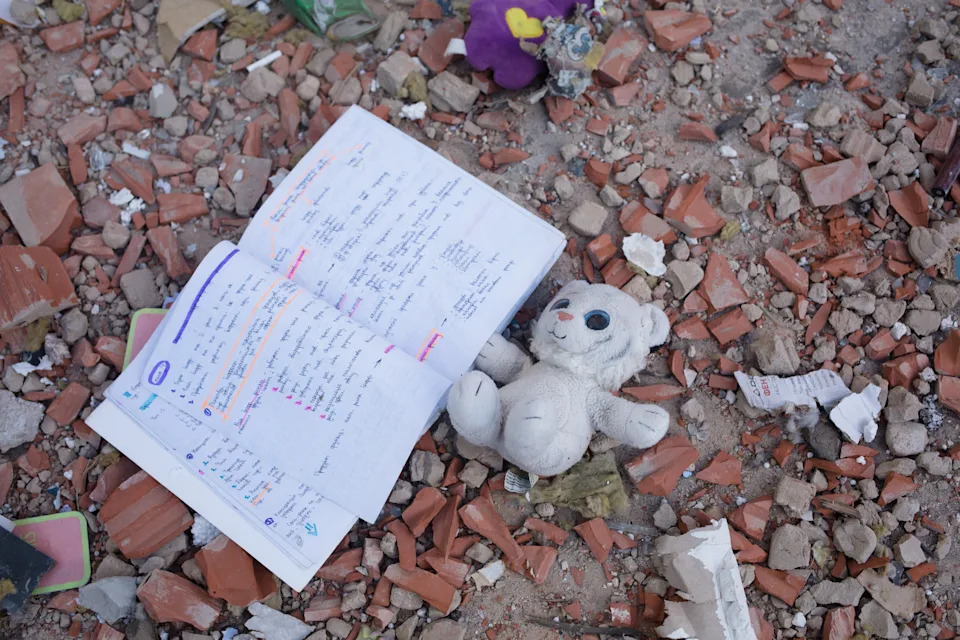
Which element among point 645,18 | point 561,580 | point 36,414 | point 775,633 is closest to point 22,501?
point 36,414

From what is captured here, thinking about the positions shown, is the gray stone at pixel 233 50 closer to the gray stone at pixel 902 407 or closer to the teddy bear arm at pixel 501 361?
the teddy bear arm at pixel 501 361

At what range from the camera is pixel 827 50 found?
1.48m

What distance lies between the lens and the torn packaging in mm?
1096

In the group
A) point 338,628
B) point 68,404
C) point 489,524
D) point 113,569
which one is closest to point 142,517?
point 113,569

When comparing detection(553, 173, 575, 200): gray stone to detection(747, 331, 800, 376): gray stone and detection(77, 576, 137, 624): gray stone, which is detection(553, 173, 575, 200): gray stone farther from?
detection(77, 576, 137, 624): gray stone

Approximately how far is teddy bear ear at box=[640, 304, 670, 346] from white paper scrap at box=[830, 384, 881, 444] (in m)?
0.36

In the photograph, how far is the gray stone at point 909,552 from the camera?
116 centimetres

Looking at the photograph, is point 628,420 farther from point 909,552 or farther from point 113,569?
point 113,569

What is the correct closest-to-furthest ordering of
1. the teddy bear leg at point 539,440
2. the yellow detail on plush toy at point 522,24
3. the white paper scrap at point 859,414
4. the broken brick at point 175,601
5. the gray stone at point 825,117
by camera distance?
the teddy bear leg at point 539,440 → the broken brick at point 175,601 → the white paper scrap at point 859,414 → the yellow detail on plush toy at point 522,24 → the gray stone at point 825,117

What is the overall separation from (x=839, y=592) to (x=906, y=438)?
29 centimetres

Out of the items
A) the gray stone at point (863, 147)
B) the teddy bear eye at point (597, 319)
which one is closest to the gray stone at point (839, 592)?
the teddy bear eye at point (597, 319)

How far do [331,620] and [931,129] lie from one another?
148 cm

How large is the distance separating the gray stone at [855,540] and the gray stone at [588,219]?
2.21 feet

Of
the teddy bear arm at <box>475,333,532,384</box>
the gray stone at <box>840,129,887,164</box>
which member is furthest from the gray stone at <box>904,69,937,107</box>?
the teddy bear arm at <box>475,333,532,384</box>
